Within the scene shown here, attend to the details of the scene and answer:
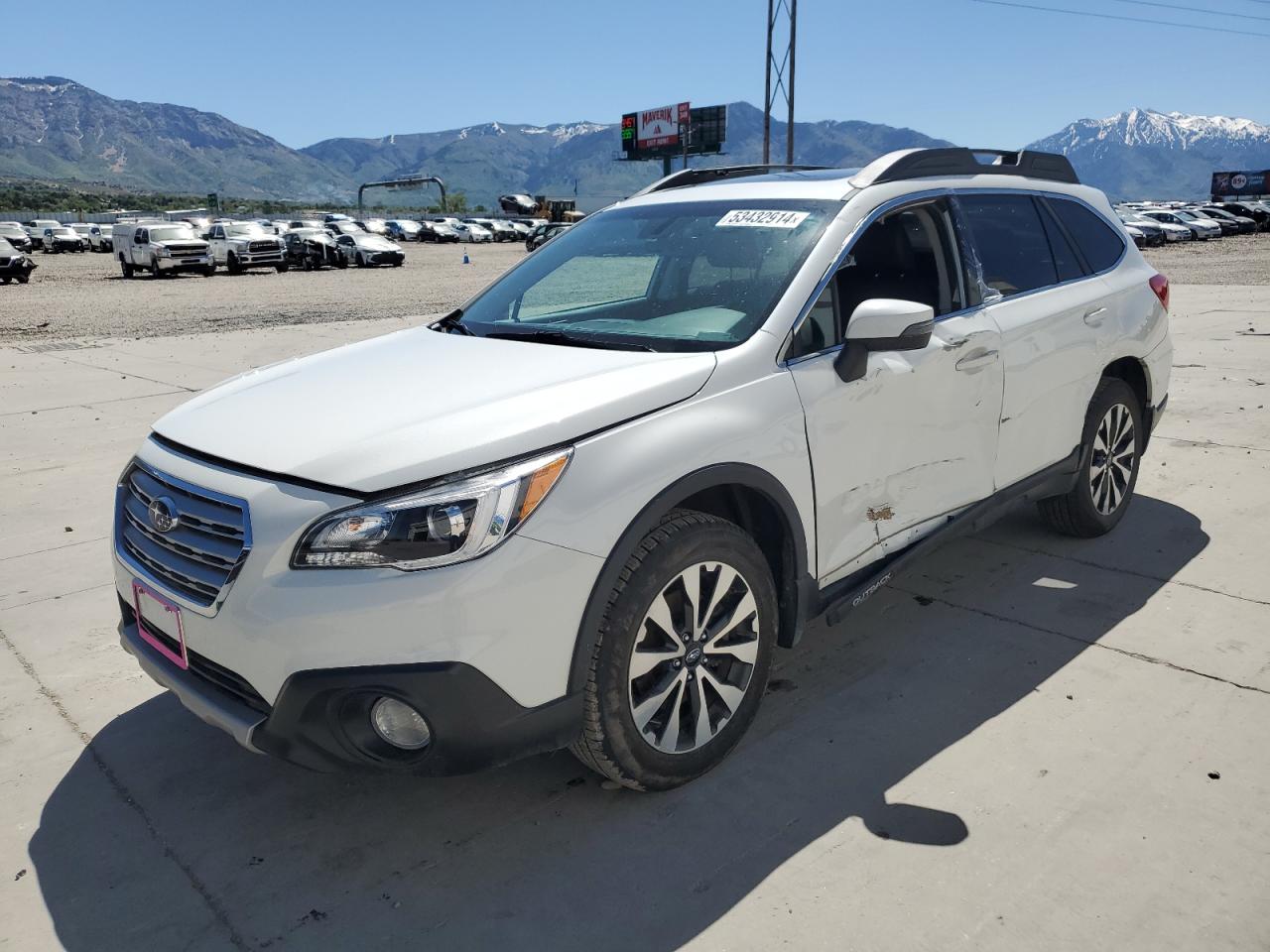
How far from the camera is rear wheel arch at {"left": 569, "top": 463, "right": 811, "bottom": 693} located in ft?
8.27

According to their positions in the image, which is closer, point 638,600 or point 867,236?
point 638,600

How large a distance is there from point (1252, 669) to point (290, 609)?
332 cm

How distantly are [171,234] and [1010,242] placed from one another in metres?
32.6

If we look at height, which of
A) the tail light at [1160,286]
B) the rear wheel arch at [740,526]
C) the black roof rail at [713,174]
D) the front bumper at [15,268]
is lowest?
the rear wheel arch at [740,526]

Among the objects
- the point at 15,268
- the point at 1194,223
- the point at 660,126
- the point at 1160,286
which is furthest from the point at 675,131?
the point at 1160,286

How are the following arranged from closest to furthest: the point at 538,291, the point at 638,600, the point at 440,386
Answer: the point at 638,600, the point at 440,386, the point at 538,291

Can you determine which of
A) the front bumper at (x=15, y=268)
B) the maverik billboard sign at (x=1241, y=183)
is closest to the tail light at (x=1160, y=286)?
the front bumper at (x=15, y=268)

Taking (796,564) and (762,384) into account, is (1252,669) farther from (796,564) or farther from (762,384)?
(762,384)

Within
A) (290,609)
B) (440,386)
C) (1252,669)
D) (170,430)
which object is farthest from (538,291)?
(1252,669)

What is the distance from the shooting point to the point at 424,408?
8.85ft

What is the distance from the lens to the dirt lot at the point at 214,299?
1625 cm

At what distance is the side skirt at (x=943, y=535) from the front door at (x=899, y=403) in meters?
0.05

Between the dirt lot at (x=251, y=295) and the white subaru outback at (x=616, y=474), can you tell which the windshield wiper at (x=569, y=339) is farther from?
the dirt lot at (x=251, y=295)

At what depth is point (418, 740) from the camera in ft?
8.09
